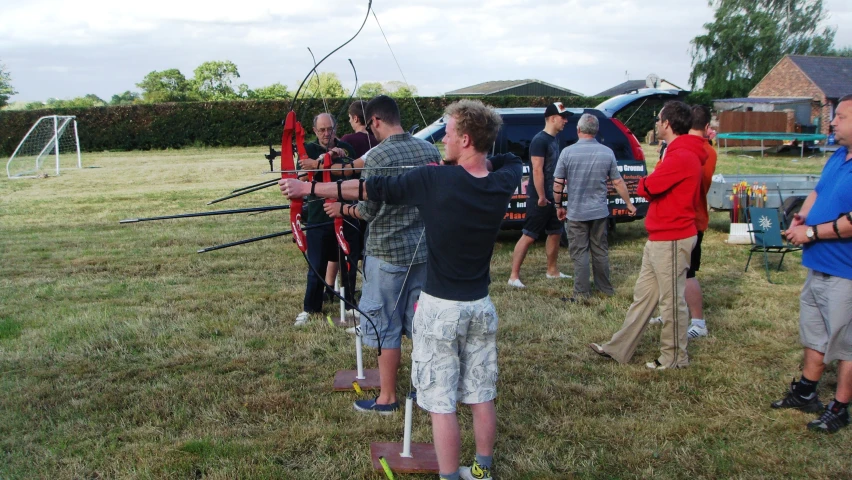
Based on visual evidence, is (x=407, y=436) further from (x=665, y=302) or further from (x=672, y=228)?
(x=672, y=228)

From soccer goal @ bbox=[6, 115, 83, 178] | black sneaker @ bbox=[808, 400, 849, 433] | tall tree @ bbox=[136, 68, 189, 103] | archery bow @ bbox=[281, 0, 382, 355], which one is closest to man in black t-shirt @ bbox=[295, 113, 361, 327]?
archery bow @ bbox=[281, 0, 382, 355]

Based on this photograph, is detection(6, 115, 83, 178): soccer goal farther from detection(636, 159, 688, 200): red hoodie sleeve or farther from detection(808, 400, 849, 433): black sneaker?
detection(808, 400, 849, 433): black sneaker

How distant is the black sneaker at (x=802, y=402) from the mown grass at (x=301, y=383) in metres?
0.10

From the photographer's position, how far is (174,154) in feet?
97.0

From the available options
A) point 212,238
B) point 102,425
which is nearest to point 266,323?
point 102,425

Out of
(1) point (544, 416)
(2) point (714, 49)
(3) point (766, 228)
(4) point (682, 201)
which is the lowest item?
(1) point (544, 416)

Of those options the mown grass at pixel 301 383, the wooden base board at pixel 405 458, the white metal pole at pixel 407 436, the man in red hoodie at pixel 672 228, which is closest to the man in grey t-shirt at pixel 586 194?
the mown grass at pixel 301 383

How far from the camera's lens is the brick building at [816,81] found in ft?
114

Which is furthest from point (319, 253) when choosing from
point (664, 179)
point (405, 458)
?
point (664, 179)

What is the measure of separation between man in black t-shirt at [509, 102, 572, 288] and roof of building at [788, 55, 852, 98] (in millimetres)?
34705

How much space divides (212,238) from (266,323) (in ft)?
14.6

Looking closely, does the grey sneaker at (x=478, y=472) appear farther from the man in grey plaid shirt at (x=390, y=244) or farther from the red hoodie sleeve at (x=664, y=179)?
the red hoodie sleeve at (x=664, y=179)

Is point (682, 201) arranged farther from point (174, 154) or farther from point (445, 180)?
point (174, 154)

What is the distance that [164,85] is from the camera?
59.6m
